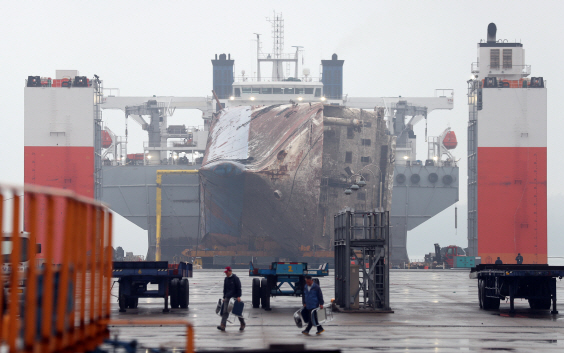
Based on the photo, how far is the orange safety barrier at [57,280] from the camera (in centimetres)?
533

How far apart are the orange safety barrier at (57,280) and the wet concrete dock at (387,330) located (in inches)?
216

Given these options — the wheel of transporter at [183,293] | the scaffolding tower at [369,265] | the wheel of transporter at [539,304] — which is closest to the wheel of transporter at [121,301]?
the wheel of transporter at [183,293]

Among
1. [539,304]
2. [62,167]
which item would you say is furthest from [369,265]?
[62,167]

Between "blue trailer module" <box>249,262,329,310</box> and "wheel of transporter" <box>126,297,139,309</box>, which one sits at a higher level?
"blue trailer module" <box>249,262,329,310</box>

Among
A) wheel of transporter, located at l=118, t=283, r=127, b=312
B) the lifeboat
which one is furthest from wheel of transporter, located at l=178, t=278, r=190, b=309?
the lifeboat

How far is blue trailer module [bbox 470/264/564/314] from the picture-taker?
21169mm

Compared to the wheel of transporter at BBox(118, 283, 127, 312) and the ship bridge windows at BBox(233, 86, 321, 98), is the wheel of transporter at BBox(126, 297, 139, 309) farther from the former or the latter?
the ship bridge windows at BBox(233, 86, 321, 98)

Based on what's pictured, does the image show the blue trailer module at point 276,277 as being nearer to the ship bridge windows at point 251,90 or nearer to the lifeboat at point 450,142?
the ship bridge windows at point 251,90

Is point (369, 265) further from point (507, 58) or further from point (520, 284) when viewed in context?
point (507, 58)

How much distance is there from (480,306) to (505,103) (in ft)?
152

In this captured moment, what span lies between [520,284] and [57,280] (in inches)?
726

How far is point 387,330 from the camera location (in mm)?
17125

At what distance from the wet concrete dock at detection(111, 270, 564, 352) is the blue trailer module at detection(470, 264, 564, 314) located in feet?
1.64

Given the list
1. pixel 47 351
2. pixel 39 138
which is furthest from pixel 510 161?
pixel 47 351
